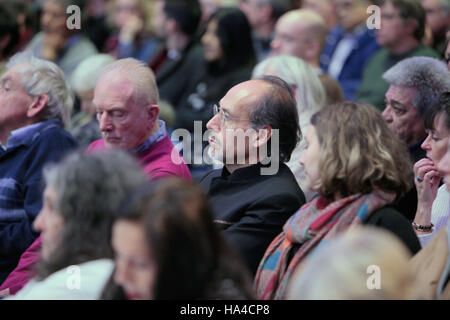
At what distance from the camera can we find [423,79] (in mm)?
4496

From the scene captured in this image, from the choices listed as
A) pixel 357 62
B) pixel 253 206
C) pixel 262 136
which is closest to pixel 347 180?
pixel 253 206

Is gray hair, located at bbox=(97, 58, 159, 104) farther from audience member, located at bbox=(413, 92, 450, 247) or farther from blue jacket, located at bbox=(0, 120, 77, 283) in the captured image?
audience member, located at bbox=(413, 92, 450, 247)

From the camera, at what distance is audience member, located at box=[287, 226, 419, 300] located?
2.06 m

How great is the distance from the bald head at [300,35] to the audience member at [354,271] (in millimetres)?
4423

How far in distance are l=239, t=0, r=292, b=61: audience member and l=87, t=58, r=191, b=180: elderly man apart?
3.56m

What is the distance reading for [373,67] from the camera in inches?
239

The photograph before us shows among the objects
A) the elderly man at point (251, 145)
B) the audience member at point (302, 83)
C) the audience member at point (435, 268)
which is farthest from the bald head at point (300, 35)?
the audience member at point (435, 268)

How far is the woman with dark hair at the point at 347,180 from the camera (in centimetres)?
320

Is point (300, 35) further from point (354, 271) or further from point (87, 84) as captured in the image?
point (354, 271)

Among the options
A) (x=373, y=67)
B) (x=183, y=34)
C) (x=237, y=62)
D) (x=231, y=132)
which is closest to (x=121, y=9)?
(x=183, y=34)

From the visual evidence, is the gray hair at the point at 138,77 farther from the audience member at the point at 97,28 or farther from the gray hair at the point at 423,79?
the audience member at the point at 97,28

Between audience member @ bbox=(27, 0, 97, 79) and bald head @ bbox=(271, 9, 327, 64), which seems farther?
audience member @ bbox=(27, 0, 97, 79)

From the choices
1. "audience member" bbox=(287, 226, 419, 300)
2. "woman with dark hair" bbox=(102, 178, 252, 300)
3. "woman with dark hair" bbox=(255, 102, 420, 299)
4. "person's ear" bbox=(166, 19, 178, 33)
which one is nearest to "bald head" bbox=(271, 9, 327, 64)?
"person's ear" bbox=(166, 19, 178, 33)
